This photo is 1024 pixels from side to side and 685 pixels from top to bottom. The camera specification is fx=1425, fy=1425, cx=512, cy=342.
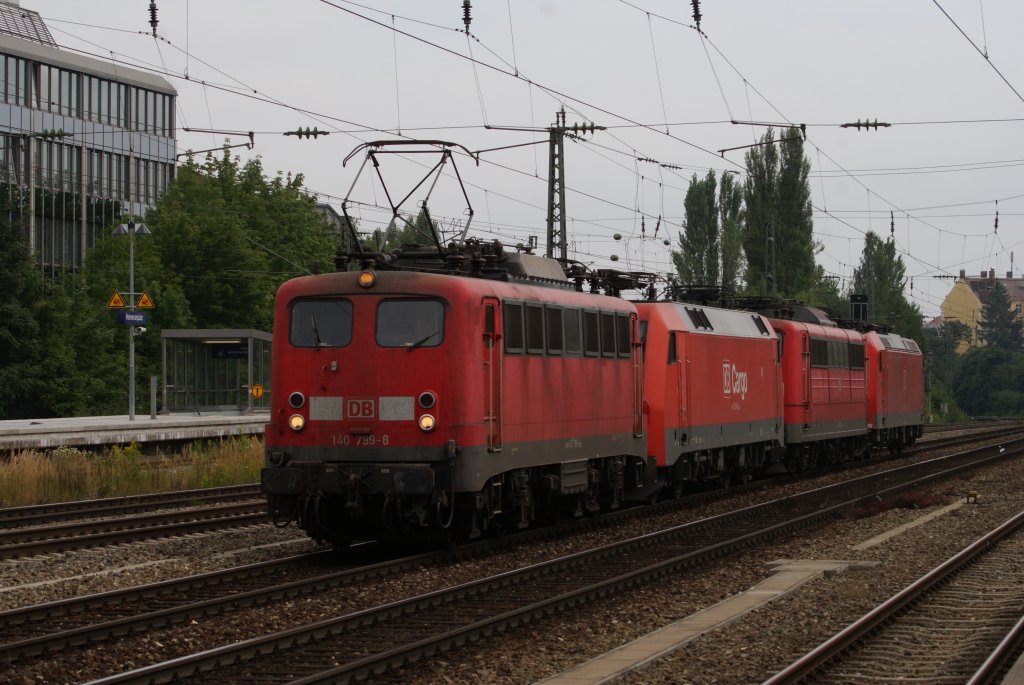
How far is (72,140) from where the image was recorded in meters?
70.9

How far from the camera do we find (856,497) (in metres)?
24.4

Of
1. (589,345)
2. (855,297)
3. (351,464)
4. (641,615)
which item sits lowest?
(641,615)

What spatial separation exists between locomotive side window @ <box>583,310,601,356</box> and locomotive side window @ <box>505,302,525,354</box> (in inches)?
79.2

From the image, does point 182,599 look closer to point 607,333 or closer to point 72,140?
point 607,333

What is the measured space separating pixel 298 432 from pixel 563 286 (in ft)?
15.4

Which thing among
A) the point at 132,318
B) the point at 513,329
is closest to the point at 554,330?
the point at 513,329

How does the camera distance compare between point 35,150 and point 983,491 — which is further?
point 35,150

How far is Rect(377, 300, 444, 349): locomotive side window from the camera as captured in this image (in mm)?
15367

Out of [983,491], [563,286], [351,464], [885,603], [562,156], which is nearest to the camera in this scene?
[885,603]

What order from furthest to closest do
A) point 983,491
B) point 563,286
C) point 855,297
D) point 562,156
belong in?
1. point 855,297
2. point 562,156
3. point 983,491
4. point 563,286

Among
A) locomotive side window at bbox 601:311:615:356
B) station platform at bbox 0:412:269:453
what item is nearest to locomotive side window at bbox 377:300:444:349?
locomotive side window at bbox 601:311:615:356

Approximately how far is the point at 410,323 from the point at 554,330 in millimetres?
2647

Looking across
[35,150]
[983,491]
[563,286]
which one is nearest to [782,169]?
[35,150]

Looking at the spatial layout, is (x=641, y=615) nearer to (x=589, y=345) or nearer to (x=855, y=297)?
(x=589, y=345)
